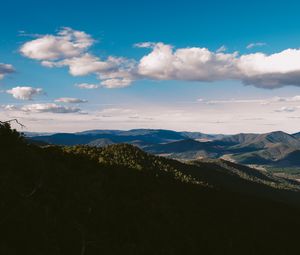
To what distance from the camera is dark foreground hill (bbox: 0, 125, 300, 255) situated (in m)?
57.9

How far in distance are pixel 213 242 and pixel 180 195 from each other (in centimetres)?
3902

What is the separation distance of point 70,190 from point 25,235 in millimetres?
26905

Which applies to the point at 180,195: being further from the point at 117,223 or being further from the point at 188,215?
the point at 117,223

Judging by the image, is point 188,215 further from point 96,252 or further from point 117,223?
point 96,252

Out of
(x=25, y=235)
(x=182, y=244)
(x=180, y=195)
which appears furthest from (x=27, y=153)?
(x=180, y=195)

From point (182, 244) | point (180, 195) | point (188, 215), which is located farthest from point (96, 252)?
point (180, 195)

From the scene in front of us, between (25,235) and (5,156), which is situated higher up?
(5,156)

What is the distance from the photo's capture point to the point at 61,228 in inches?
2576

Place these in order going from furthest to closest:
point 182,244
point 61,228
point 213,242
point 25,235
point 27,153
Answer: point 213,242
point 182,244
point 27,153
point 61,228
point 25,235

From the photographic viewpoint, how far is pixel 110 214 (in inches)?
3642

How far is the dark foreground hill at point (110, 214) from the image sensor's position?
190 ft

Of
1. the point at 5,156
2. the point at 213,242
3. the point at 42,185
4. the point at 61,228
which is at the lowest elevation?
the point at 213,242

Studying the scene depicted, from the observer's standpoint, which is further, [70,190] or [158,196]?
[158,196]

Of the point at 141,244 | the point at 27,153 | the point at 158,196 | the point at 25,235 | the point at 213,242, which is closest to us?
the point at 25,235
